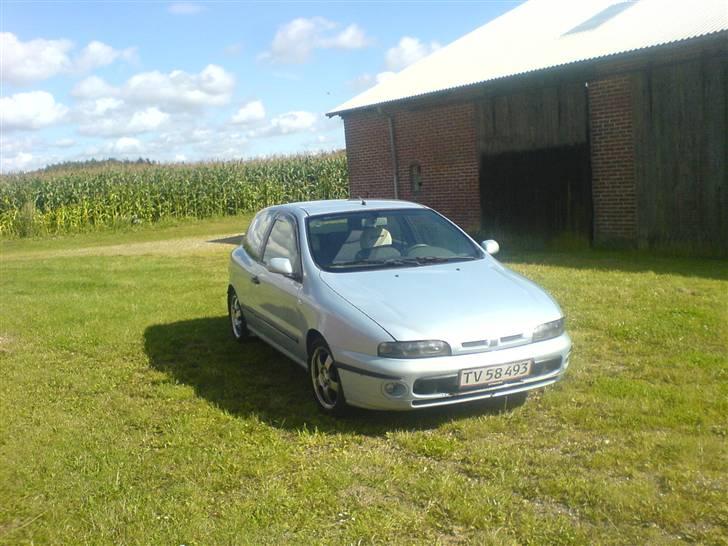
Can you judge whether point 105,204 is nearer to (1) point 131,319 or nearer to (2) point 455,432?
(1) point 131,319

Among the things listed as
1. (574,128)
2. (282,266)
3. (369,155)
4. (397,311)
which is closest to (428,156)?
(369,155)

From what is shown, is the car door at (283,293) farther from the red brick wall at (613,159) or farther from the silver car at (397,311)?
the red brick wall at (613,159)

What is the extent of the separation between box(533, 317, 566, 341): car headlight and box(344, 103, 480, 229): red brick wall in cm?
1192

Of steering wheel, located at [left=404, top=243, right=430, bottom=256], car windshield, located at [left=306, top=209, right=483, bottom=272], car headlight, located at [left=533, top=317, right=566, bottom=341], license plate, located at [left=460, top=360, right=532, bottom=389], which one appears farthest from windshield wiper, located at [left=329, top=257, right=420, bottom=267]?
license plate, located at [left=460, top=360, right=532, bottom=389]

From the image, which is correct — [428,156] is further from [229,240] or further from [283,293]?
[283,293]

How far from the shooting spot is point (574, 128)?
1487 cm

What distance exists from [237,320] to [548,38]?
11.8 m

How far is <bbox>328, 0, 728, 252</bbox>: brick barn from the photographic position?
1285cm

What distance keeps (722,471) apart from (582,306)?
4872mm

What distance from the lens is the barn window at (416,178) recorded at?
19.2m

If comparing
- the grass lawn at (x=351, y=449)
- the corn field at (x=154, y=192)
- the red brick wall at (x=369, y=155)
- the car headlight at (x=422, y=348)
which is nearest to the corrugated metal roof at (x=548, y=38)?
the red brick wall at (x=369, y=155)

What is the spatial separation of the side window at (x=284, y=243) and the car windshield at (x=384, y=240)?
0.17 m

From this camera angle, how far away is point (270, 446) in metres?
5.24

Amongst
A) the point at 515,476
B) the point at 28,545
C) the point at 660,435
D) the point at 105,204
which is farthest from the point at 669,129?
the point at 105,204
